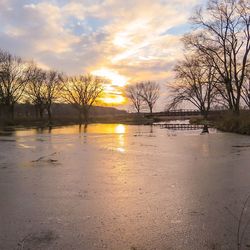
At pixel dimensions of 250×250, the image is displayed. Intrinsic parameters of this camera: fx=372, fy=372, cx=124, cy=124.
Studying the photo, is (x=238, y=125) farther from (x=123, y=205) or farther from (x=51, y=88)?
(x=51, y=88)

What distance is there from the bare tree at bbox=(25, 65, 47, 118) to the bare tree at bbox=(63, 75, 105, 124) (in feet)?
36.7

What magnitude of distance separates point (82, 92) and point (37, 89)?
1889 cm

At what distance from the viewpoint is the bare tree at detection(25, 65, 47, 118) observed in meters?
79.4

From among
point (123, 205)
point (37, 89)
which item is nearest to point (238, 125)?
point (123, 205)

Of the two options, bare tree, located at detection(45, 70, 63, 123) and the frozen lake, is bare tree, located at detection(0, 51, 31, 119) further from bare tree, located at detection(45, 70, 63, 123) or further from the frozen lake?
the frozen lake

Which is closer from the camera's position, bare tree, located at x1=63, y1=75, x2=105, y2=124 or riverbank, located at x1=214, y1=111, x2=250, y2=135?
riverbank, located at x1=214, y1=111, x2=250, y2=135

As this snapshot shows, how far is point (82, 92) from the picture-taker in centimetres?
9888

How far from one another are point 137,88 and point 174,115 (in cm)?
1547

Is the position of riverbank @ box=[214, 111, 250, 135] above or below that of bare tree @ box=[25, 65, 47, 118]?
below

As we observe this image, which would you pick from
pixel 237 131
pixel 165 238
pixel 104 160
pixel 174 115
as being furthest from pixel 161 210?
pixel 174 115

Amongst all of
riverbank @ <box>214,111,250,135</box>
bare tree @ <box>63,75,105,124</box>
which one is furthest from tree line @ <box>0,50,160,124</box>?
riverbank @ <box>214,111,250,135</box>

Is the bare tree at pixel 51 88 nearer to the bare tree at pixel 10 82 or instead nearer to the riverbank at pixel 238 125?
the bare tree at pixel 10 82

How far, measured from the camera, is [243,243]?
5.14m

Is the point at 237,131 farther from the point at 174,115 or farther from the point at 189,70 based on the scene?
the point at 174,115
